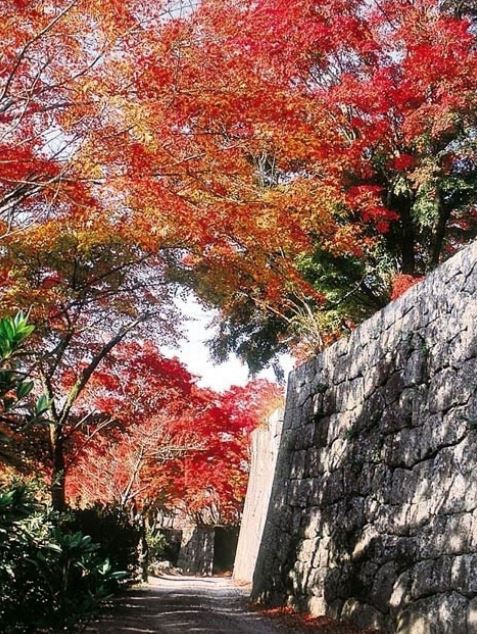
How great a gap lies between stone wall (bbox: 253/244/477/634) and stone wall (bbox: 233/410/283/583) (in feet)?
17.2

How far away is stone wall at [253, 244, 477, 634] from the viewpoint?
6.12 meters

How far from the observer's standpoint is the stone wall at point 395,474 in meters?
6.12

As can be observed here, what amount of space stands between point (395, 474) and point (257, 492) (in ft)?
36.1

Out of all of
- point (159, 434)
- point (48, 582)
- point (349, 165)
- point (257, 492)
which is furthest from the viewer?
point (159, 434)

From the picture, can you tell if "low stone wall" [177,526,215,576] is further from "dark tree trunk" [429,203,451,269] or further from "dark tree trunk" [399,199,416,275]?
"dark tree trunk" [429,203,451,269]

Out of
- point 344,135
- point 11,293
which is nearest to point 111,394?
point 11,293

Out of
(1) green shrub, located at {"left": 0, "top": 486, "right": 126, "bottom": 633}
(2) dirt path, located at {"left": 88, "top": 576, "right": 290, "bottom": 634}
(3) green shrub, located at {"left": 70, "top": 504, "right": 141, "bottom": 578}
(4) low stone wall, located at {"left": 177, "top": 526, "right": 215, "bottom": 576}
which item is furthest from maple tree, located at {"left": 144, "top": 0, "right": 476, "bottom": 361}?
(4) low stone wall, located at {"left": 177, "top": 526, "right": 215, "bottom": 576}

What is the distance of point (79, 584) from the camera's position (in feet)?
16.2

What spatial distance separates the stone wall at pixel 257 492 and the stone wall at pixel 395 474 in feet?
17.2

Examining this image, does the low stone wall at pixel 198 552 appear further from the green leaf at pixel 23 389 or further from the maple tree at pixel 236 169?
the green leaf at pixel 23 389

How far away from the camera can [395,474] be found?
7.45 m

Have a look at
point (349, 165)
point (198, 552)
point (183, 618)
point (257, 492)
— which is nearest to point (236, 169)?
point (349, 165)

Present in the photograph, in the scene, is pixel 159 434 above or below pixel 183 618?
above

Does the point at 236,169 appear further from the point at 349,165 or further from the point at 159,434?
the point at 159,434
